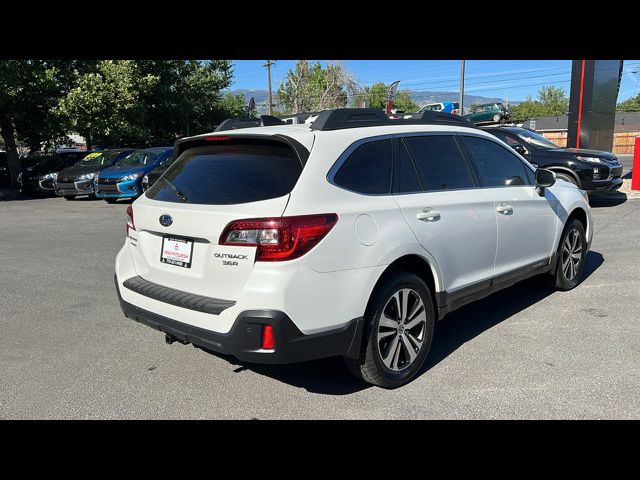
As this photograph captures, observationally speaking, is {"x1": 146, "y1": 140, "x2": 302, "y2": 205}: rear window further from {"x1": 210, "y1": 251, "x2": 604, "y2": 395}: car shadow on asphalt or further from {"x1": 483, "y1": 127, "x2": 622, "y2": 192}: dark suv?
{"x1": 483, "y1": 127, "x2": 622, "y2": 192}: dark suv

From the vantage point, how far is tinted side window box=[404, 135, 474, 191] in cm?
373

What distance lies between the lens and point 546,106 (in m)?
103

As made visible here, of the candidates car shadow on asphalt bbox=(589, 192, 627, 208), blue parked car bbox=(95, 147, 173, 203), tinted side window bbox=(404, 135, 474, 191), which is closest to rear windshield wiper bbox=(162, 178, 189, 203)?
tinted side window bbox=(404, 135, 474, 191)

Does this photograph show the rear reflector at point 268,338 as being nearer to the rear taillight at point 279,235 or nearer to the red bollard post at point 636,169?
the rear taillight at point 279,235

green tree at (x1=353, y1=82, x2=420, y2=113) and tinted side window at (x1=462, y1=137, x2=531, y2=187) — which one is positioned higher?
green tree at (x1=353, y1=82, x2=420, y2=113)

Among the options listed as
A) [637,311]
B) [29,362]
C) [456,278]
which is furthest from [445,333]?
[29,362]

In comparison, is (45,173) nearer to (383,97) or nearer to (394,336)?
(394,336)

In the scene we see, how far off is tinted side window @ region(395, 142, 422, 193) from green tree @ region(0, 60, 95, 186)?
17106mm

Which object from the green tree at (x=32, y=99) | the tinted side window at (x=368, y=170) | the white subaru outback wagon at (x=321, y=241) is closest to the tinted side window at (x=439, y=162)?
the white subaru outback wagon at (x=321, y=241)

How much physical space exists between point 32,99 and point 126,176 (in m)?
7.10

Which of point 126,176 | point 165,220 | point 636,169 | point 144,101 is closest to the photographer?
point 165,220

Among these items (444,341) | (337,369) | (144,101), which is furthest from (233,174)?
(144,101)
